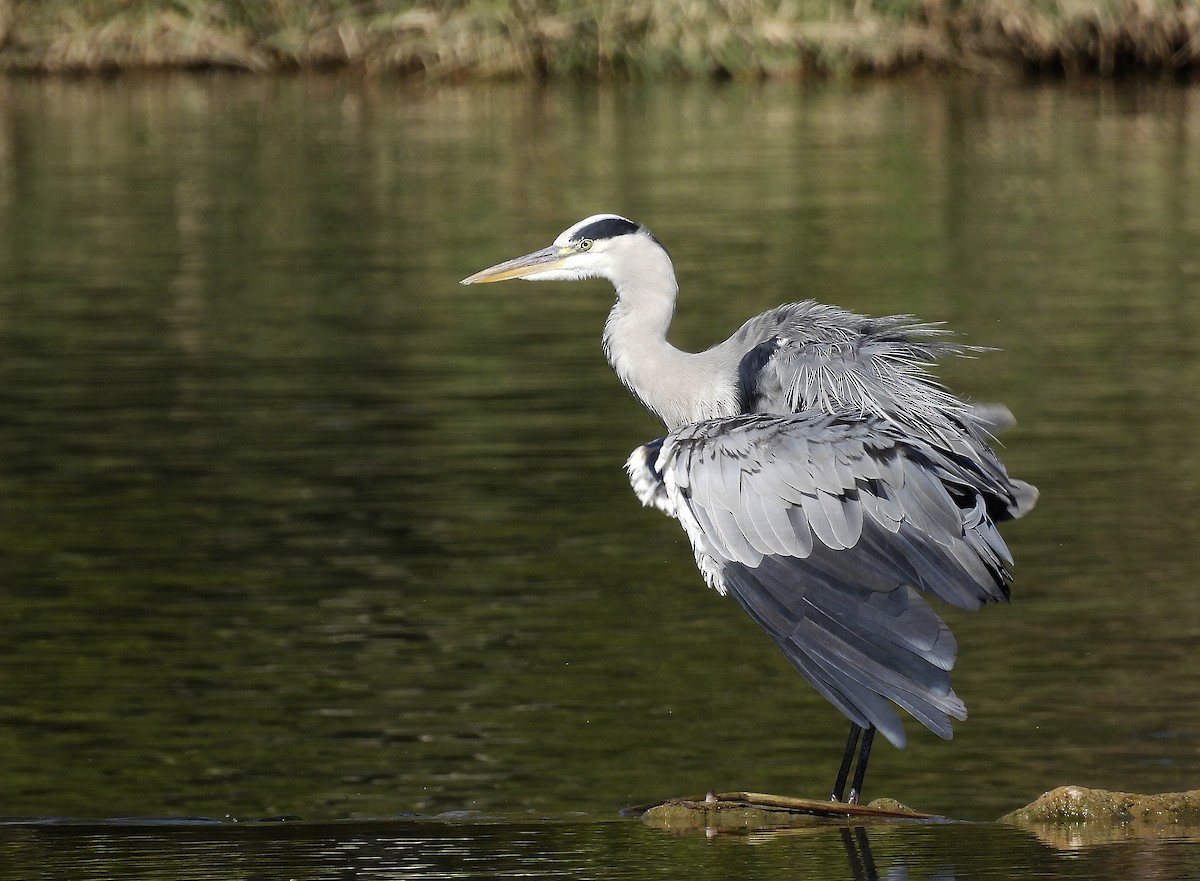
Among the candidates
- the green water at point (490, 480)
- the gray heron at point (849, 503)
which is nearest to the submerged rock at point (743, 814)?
the gray heron at point (849, 503)

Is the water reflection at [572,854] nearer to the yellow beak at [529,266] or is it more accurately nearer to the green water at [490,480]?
the green water at [490,480]

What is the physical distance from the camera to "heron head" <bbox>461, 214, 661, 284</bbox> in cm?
827

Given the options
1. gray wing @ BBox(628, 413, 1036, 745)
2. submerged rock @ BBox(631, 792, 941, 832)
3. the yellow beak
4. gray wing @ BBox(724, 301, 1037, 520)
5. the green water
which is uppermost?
the yellow beak

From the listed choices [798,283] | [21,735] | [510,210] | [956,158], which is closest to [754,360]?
[21,735]

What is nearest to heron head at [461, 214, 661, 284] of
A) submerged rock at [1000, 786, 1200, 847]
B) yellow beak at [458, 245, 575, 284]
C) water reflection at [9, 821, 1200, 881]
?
yellow beak at [458, 245, 575, 284]

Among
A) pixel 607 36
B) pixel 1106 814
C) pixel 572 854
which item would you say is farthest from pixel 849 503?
pixel 607 36

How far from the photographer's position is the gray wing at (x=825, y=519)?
21.4ft

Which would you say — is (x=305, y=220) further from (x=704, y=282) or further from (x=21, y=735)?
(x=21, y=735)

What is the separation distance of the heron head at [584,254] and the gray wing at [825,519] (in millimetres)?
1398

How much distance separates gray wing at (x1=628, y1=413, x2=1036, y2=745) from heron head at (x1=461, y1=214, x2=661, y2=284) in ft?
4.59

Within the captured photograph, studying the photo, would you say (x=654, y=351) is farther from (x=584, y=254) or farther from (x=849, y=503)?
(x=849, y=503)

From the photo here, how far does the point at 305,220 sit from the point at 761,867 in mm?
17715

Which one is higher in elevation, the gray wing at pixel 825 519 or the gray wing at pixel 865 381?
the gray wing at pixel 865 381

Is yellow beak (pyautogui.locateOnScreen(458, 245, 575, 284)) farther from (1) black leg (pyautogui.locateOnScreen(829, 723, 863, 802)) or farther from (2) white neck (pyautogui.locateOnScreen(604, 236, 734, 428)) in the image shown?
(1) black leg (pyautogui.locateOnScreen(829, 723, 863, 802))
